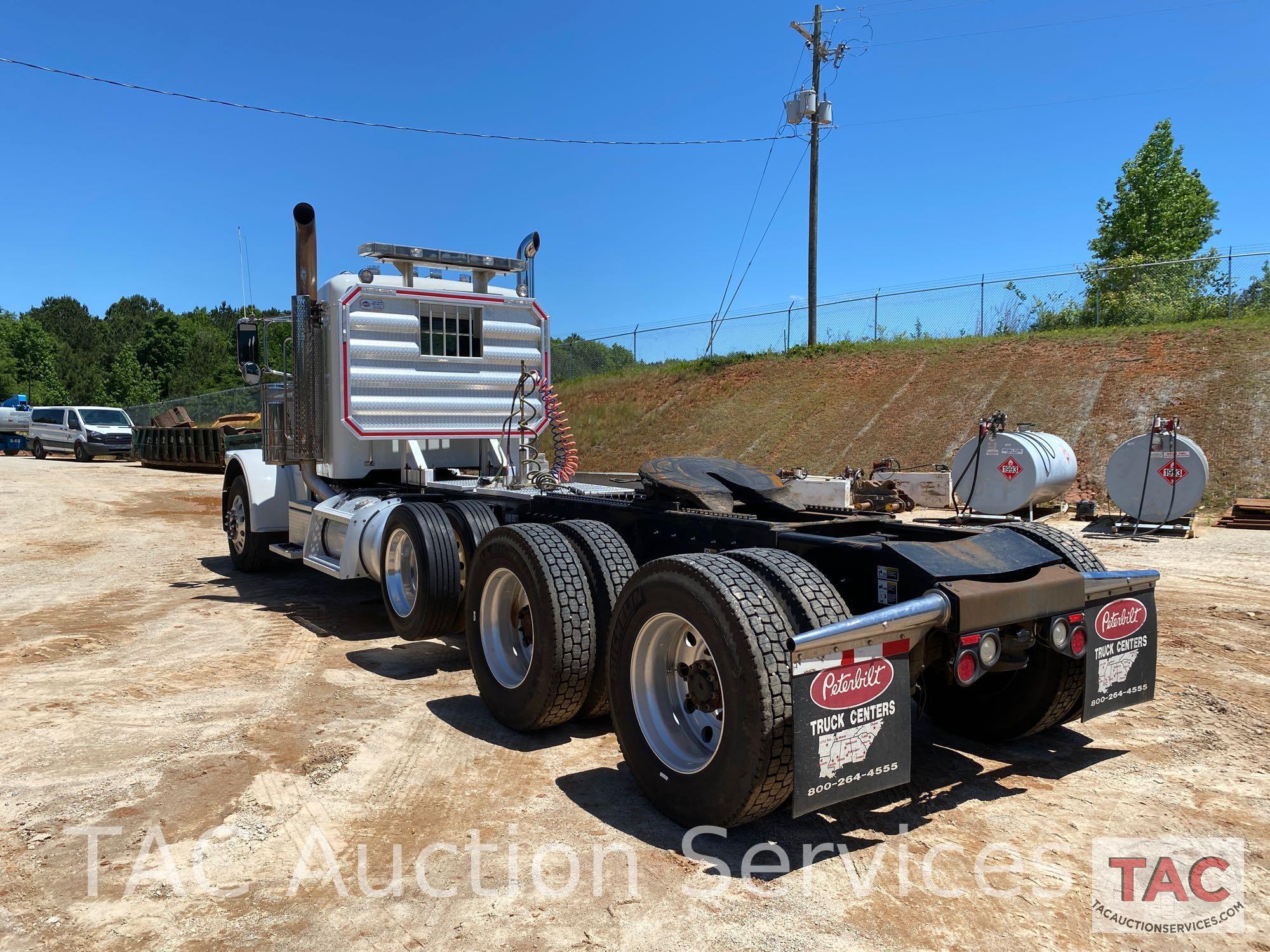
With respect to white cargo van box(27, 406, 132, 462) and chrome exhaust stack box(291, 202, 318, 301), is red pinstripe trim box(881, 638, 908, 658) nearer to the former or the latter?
chrome exhaust stack box(291, 202, 318, 301)

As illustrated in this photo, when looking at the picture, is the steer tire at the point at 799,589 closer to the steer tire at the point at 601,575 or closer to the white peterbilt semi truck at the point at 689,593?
the white peterbilt semi truck at the point at 689,593

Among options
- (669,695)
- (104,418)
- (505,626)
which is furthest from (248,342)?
(104,418)

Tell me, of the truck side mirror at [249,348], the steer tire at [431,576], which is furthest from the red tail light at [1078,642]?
the truck side mirror at [249,348]

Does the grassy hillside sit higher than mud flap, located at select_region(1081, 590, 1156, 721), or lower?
higher

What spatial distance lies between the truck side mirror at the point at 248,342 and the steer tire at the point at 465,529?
3.72 meters

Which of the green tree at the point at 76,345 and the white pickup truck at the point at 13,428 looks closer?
the white pickup truck at the point at 13,428

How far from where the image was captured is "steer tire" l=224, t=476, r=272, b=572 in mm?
9664

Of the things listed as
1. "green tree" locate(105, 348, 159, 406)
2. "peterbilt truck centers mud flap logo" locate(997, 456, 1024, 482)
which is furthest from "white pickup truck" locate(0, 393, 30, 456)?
"peterbilt truck centers mud flap logo" locate(997, 456, 1024, 482)

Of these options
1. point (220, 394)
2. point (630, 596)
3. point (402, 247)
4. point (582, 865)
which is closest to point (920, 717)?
point (630, 596)

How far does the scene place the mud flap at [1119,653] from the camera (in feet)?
13.3

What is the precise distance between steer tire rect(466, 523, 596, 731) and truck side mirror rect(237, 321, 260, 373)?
16.6ft

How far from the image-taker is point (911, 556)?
12.1ft

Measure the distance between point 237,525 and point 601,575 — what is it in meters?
6.89

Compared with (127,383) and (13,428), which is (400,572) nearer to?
(13,428)
